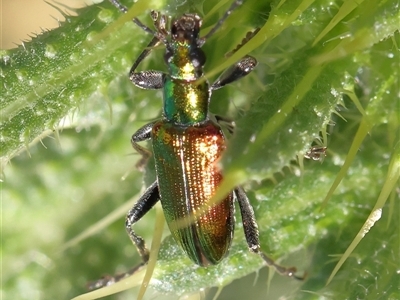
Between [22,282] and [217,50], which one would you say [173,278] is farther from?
[22,282]

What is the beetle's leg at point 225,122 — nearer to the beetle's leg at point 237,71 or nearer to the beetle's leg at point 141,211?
the beetle's leg at point 237,71

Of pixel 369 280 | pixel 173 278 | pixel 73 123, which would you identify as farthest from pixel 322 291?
pixel 73 123

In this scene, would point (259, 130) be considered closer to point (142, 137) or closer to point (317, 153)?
point (317, 153)

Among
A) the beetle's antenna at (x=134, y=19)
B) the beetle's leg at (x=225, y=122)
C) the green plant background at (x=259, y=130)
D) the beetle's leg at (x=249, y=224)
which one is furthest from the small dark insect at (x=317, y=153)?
the beetle's antenna at (x=134, y=19)

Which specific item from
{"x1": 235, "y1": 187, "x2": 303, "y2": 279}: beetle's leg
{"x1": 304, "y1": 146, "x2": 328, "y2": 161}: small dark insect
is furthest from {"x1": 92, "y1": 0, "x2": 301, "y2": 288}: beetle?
{"x1": 304, "y1": 146, "x2": 328, "y2": 161}: small dark insect

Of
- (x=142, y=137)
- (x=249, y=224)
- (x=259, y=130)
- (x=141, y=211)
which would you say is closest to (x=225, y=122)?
(x=142, y=137)

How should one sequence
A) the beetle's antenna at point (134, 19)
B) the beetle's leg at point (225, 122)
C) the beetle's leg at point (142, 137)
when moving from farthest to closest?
the beetle's leg at point (142, 137) < the beetle's leg at point (225, 122) < the beetle's antenna at point (134, 19)
